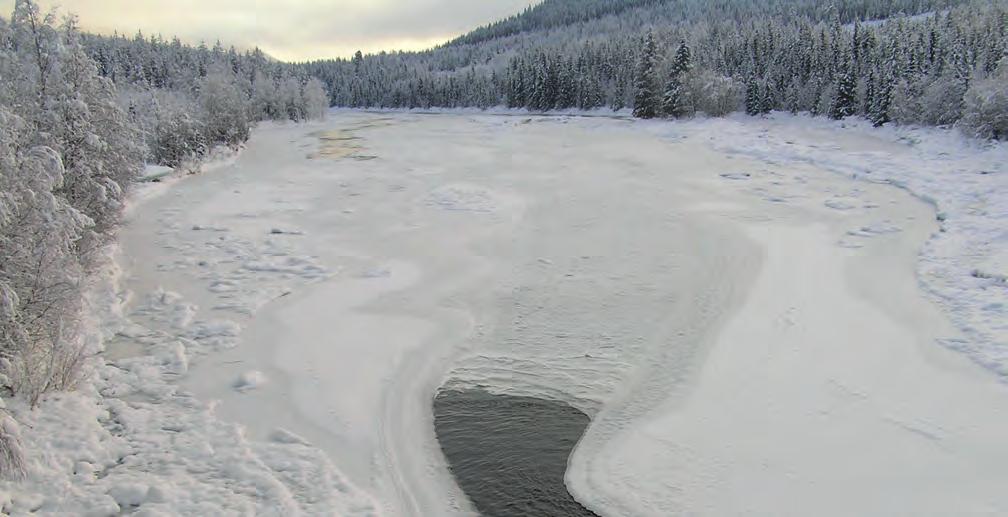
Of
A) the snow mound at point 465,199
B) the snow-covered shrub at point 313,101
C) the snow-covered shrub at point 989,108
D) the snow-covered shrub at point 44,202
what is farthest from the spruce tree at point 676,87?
the snow-covered shrub at point 44,202

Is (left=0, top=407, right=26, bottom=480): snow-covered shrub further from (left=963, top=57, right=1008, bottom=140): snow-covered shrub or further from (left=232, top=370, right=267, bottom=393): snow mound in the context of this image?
(left=963, top=57, right=1008, bottom=140): snow-covered shrub

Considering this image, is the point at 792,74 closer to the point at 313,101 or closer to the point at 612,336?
the point at 313,101

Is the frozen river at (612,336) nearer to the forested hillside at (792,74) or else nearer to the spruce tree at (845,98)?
the forested hillside at (792,74)

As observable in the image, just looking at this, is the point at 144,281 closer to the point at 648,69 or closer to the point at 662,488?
the point at 662,488

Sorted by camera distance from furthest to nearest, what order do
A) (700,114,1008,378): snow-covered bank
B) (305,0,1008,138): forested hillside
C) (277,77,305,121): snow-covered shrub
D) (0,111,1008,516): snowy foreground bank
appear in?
(277,77,305,121): snow-covered shrub
(305,0,1008,138): forested hillside
(700,114,1008,378): snow-covered bank
(0,111,1008,516): snowy foreground bank

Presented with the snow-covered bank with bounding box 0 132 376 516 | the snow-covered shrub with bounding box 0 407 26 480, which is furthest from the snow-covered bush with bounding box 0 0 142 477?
the snow-covered bank with bounding box 0 132 376 516

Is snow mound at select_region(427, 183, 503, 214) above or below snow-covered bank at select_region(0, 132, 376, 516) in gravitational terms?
above

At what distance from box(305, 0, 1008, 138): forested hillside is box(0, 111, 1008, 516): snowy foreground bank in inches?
897

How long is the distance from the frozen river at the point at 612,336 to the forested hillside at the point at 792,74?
24047mm

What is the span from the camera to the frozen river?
8625 millimetres

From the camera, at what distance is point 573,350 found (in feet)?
41.4

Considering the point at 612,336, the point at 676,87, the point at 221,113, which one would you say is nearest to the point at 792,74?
the point at 676,87

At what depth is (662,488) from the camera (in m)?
8.38

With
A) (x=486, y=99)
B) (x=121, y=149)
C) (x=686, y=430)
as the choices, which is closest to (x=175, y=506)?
(x=686, y=430)
